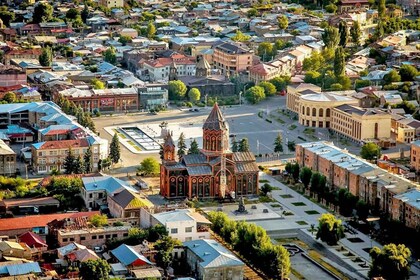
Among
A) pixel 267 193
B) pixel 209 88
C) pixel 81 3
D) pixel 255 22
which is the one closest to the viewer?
pixel 267 193

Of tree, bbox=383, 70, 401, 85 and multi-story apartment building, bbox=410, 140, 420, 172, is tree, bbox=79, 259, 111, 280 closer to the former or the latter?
multi-story apartment building, bbox=410, 140, 420, 172

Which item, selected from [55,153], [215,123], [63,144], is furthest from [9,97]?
[215,123]

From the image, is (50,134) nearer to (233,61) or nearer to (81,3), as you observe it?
(233,61)

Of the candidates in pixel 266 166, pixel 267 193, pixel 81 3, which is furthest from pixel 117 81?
pixel 81 3

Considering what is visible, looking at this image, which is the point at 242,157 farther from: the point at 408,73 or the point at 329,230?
the point at 408,73

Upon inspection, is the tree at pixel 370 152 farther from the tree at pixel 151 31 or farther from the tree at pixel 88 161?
the tree at pixel 151 31

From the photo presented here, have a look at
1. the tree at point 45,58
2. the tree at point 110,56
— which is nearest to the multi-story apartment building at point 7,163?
the tree at point 45,58
